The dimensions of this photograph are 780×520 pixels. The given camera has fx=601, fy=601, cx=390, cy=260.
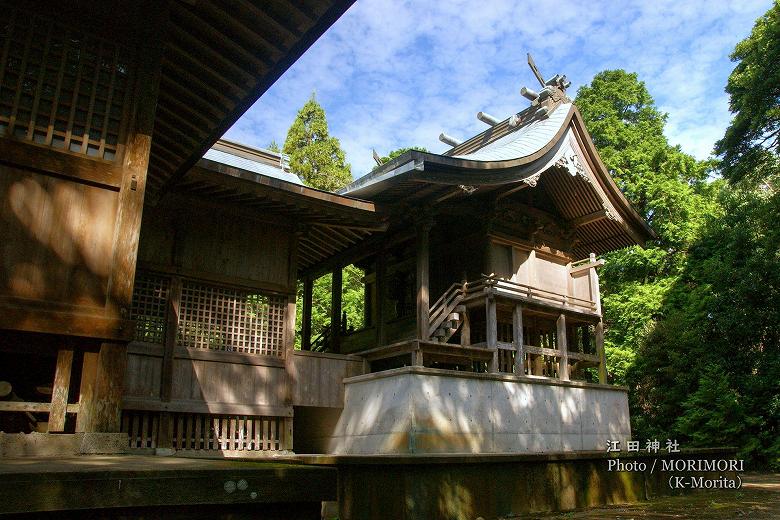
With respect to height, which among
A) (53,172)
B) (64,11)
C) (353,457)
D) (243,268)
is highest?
A: (64,11)

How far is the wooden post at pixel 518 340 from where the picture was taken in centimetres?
1330

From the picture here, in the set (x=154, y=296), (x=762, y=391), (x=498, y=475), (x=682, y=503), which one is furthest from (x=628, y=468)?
(x=762, y=391)

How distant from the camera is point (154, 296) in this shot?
11.0m

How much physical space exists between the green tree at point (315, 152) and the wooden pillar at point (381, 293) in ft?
52.9

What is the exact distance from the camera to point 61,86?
5.64 metres

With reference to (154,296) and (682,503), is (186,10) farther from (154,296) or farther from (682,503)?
(682,503)

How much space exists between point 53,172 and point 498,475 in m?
6.04

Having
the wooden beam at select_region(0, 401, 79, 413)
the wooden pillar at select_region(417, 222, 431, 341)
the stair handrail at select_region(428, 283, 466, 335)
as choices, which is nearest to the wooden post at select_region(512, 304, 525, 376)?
the stair handrail at select_region(428, 283, 466, 335)

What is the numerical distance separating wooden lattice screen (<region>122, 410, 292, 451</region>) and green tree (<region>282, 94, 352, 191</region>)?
20765mm

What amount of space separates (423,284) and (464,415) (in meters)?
3.02

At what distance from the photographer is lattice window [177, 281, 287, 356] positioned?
1123 cm

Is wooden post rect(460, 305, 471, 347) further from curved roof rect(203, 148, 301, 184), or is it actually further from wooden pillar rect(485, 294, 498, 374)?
curved roof rect(203, 148, 301, 184)

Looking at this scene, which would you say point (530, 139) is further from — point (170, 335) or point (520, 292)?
point (170, 335)

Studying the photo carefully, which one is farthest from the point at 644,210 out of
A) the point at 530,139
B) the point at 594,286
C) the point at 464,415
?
the point at 464,415
